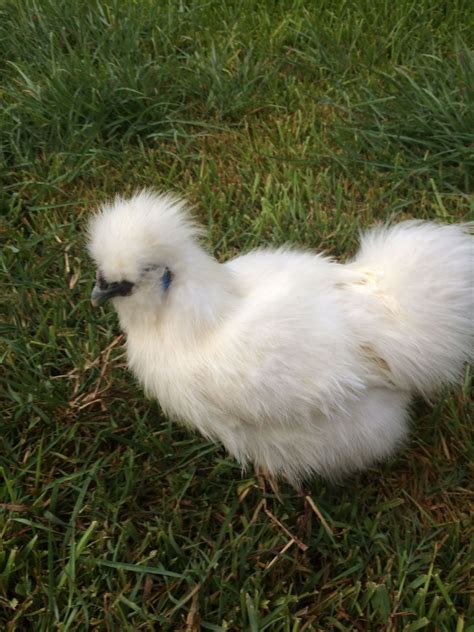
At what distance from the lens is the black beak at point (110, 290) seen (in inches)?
68.9

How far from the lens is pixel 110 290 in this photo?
1763mm

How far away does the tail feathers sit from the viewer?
5.76ft

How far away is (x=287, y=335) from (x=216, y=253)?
104 centimetres

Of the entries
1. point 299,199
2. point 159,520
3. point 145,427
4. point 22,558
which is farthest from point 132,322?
point 299,199

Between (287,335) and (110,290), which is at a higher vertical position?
(110,290)

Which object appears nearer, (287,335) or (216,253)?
(287,335)

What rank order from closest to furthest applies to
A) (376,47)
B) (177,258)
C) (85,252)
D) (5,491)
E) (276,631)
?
(276,631), (177,258), (5,491), (85,252), (376,47)

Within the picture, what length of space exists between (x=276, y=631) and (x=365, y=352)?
0.75 metres

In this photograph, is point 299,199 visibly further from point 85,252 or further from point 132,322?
point 132,322

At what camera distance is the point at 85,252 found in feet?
8.72

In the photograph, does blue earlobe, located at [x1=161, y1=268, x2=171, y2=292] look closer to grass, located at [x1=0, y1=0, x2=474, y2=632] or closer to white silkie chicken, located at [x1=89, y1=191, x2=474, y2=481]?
white silkie chicken, located at [x1=89, y1=191, x2=474, y2=481]

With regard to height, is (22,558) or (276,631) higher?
(22,558)

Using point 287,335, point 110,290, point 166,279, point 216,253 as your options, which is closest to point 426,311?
point 287,335

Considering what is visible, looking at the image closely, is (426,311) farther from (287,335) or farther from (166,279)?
(166,279)
